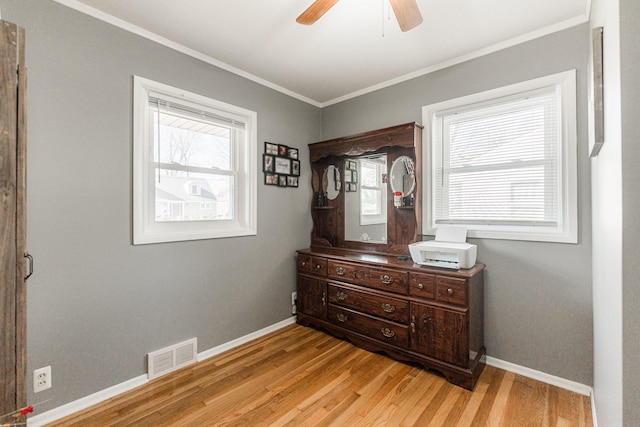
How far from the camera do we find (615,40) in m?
0.92

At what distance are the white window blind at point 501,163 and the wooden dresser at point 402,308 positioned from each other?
1.75 feet

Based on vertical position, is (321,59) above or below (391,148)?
above

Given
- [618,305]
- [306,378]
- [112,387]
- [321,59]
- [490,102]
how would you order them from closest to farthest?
[618,305] → [112,387] → [306,378] → [490,102] → [321,59]

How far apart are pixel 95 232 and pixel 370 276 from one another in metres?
2.10

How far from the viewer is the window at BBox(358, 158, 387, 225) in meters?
3.07

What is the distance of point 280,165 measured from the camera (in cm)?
319

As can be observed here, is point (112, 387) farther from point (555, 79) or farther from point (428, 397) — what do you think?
point (555, 79)

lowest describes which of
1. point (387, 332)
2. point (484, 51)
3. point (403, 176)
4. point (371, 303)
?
point (387, 332)

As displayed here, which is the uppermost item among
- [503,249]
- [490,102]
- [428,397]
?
[490,102]

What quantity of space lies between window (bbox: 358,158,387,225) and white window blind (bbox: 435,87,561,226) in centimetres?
55

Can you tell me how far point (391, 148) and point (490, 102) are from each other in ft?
2.98

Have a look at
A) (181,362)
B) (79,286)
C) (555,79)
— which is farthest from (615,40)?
(181,362)

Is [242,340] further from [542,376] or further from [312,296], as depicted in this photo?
[542,376]

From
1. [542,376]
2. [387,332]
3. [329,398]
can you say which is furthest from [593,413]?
[329,398]
